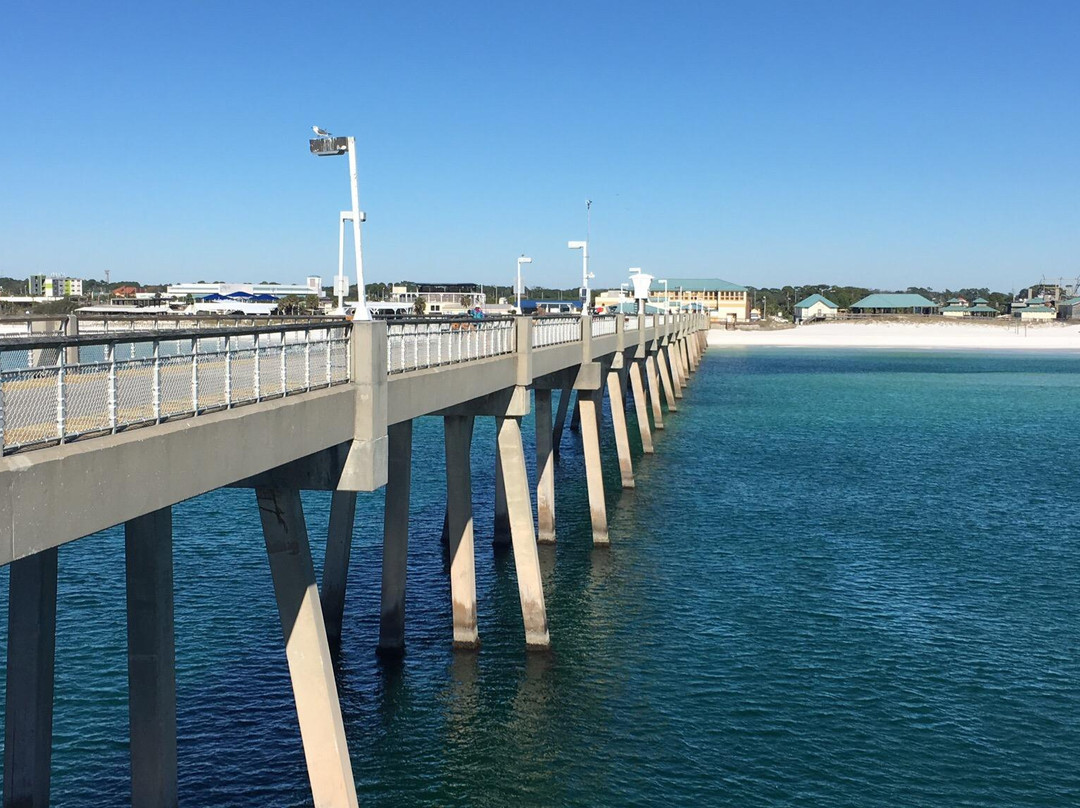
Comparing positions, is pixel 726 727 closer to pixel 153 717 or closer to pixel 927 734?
pixel 927 734

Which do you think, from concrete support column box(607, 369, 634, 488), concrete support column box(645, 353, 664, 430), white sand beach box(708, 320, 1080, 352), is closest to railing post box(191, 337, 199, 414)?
concrete support column box(607, 369, 634, 488)

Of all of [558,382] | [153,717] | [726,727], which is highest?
[558,382]

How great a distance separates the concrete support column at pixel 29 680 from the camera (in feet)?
38.8

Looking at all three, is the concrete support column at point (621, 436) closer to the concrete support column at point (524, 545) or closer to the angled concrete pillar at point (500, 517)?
the angled concrete pillar at point (500, 517)

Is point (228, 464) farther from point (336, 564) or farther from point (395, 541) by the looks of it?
point (336, 564)

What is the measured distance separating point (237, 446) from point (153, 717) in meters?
3.38

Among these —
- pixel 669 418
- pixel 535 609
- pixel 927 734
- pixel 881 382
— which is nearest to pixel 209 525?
pixel 535 609

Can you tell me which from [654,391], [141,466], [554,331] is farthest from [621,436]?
[141,466]

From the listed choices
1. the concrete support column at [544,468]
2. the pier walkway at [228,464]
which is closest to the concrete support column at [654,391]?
the concrete support column at [544,468]

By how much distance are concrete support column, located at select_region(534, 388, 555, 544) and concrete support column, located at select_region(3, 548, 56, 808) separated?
16.2 metres

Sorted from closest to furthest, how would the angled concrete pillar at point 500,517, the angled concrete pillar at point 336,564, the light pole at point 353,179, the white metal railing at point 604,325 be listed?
the light pole at point 353,179
the angled concrete pillar at point 336,564
the angled concrete pillar at point 500,517
the white metal railing at point 604,325

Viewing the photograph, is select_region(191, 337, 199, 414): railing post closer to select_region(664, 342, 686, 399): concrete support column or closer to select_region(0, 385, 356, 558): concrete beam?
select_region(0, 385, 356, 558): concrete beam

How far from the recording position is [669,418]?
60.9 m

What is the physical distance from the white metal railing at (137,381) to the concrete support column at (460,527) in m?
7.00
